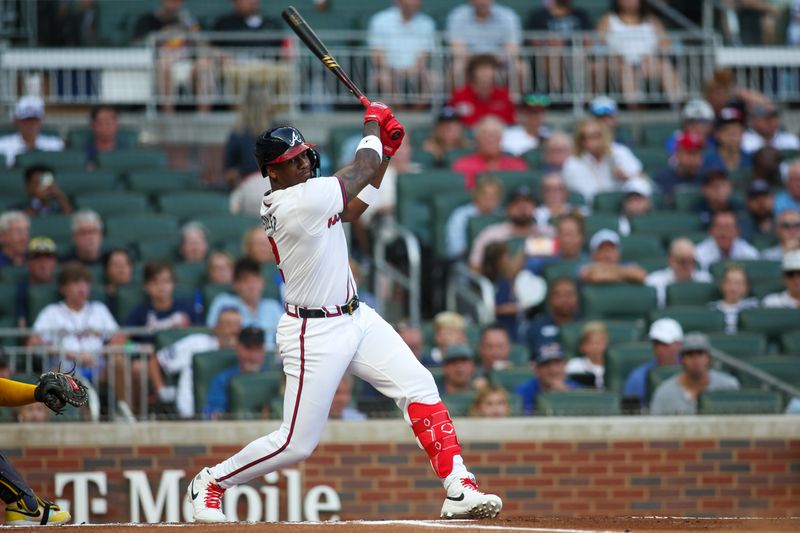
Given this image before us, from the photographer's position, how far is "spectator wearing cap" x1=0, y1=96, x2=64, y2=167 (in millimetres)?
12289

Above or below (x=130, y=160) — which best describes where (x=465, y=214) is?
below

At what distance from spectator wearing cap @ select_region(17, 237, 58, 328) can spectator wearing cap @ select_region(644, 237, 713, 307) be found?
14.5 ft

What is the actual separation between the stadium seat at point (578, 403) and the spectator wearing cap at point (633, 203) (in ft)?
8.88

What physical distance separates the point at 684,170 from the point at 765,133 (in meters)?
1.10

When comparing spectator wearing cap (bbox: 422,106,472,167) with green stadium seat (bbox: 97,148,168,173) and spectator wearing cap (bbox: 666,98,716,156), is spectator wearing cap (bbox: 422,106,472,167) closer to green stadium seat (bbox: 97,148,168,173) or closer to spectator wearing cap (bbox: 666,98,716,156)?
spectator wearing cap (bbox: 666,98,716,156)

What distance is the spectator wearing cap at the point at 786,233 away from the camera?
38.0ft

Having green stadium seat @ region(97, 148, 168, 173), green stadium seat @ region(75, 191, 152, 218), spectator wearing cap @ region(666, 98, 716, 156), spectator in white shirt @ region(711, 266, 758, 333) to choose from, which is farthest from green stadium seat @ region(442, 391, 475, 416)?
Result: spectator wearing cap @ region(666, 98, 716, 156)

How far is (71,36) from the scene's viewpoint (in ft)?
46.5

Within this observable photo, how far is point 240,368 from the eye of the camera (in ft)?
31.0

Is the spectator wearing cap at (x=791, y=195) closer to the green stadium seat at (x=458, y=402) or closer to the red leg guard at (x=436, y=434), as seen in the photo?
the green stadium seat at (x=458, y=402)

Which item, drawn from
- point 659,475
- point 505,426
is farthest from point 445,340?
point 659,475

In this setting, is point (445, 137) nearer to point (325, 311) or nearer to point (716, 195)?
point (716, 195)

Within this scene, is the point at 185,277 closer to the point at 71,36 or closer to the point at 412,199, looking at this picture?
the point at 412,199

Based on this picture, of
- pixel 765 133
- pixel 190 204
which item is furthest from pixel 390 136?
pixel 765 133
